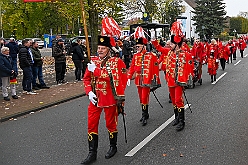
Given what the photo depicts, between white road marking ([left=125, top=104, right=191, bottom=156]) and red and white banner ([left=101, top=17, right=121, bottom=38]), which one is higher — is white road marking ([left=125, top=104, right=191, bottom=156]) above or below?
below

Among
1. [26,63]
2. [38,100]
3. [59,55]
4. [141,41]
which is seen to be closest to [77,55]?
[59,55]

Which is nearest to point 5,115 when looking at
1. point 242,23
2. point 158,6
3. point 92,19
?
point 92,19

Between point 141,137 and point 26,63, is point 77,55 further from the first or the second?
point 141,137

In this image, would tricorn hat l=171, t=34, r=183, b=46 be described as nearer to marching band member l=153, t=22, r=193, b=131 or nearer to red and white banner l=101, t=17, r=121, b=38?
marching band member l=153, t=22, r=193, b=131

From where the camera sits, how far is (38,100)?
11906mm

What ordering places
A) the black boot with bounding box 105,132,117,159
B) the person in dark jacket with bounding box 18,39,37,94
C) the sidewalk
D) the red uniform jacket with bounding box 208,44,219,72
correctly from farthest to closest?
the red uniform jacket with bounding box 208,44,219,72
the person in dark jacket with bounding box 18,39,37,94
the sidewalk
the black boot with bounding box 105,132,117,159

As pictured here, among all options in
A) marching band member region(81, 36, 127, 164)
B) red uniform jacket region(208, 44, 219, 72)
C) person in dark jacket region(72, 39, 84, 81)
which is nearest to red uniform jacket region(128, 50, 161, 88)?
marching band member region(81, 36, 127, 164)

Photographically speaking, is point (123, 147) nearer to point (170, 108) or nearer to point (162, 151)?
point (162, 151)

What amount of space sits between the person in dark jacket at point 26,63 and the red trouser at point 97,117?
7.42 meters

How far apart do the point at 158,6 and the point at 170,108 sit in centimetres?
3113

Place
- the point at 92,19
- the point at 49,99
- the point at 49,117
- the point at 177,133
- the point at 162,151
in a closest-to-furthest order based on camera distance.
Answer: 1. the point at 162,151
2. the point at 177,133
3. the point at 49,117
4. the point at 49,99
5. the point at 92,19

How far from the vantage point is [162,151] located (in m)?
6.42

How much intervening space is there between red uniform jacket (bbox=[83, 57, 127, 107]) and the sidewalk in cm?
426

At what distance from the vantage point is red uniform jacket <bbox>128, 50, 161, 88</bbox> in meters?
8.44
